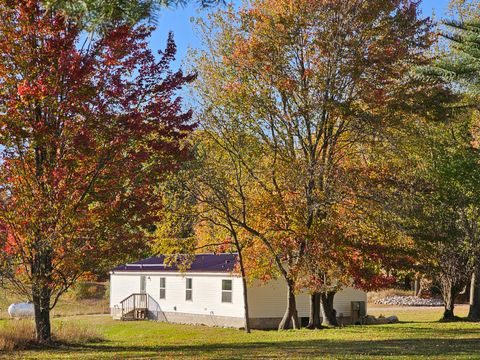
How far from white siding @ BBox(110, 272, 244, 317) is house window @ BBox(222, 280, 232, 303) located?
196 mm

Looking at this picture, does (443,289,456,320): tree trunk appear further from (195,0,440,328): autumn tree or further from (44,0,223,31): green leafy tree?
(44,0,223,31): green leafy tree

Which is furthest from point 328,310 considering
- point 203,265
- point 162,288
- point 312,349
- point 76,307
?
point 76,307

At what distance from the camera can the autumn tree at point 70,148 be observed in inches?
582

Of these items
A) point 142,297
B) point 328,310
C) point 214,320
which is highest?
point 142,297

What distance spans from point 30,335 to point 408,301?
1328 inches

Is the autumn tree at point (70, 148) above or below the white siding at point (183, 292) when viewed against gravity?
above

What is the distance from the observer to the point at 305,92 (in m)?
21.1

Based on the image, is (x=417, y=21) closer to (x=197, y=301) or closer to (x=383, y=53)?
(x=383, y=53)

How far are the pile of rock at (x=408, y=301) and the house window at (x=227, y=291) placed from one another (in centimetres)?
1903

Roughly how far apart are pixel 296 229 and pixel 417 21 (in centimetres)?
796

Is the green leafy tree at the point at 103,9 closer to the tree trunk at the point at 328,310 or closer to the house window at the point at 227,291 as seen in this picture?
the tree trunk at the point at 328,310

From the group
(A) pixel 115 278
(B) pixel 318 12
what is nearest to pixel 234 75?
(B) pixel 318 12

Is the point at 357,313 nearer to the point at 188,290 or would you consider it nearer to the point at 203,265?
the point at 203,265

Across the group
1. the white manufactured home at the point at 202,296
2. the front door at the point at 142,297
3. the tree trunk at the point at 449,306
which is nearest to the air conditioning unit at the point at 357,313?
the white manufactured home at the point at 202,296
